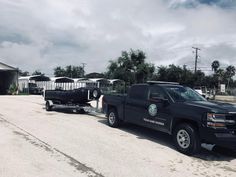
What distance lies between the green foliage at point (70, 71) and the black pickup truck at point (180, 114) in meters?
110

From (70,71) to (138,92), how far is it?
368 feet

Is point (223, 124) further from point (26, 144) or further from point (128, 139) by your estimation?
point (26, 144)

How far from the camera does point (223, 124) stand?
728cm

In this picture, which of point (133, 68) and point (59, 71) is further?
point (59, 71)

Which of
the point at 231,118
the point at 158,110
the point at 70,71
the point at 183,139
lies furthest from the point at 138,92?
the point at 70,71

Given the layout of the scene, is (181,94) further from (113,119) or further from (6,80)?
(6,80)

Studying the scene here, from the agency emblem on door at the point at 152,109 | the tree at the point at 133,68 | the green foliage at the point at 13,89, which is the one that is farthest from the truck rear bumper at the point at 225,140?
the tree at the point at 133,68

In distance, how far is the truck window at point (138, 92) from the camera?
9868 millimetres

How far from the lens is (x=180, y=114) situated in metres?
8.01

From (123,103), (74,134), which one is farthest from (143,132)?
(74,134)

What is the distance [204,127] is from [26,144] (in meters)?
4.71

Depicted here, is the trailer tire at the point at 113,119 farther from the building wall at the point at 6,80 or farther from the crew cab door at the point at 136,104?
the building wall at the point at 6,80

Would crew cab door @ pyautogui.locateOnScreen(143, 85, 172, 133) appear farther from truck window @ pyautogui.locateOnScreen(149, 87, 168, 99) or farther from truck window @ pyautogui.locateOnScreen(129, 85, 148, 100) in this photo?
truck window @ pyautogui.locateOnScreen(129, 85, 148, 100)

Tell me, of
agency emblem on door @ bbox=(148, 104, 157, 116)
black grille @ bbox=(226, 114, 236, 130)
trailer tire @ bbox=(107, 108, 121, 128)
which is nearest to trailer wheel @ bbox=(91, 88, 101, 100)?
trailer tire @ bbox=(107, 108, 121, 128)
